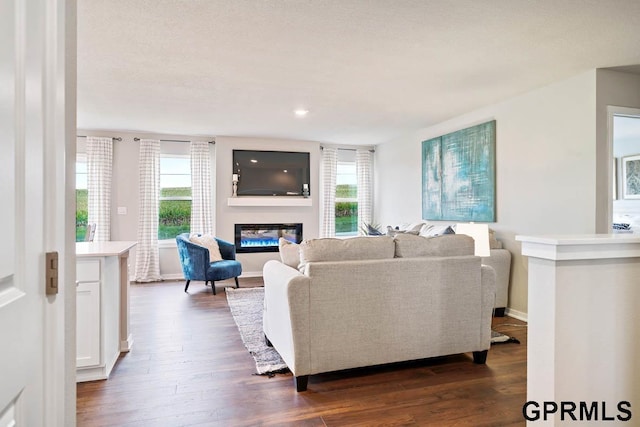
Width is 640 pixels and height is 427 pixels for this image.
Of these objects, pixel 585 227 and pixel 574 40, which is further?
pixel 585 227

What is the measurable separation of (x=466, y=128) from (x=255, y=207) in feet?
12.1

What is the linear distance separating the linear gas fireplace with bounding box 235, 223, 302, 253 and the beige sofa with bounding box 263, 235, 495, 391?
3.84 meters

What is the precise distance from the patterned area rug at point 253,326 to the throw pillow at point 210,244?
509 mm

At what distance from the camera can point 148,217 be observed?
611 cm

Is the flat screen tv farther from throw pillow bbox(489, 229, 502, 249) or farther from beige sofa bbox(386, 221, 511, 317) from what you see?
throw pillow bbox(489, 229, 502, 249)

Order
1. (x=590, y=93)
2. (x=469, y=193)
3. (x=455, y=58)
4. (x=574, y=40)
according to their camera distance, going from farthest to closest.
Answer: (x=469, y=193) < (x=590, y=93) < (x=455, y=58) < (x=574, y=40)

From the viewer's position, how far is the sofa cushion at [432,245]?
2656 millimetres

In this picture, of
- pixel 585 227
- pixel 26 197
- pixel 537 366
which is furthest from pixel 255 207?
pixel 26 197

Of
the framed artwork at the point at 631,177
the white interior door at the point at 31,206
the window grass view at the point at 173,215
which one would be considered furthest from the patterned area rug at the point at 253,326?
the framed artwork at the point at 631,177

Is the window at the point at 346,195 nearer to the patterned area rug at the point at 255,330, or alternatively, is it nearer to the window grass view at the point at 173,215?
the patterned area rug at the point at 255,330

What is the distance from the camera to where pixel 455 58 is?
3061 mm

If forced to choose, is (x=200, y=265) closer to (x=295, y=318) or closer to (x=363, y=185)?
(x=295, y=318)

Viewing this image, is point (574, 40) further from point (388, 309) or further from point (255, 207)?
point (255, 207)

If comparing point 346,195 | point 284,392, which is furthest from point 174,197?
point 284,392
